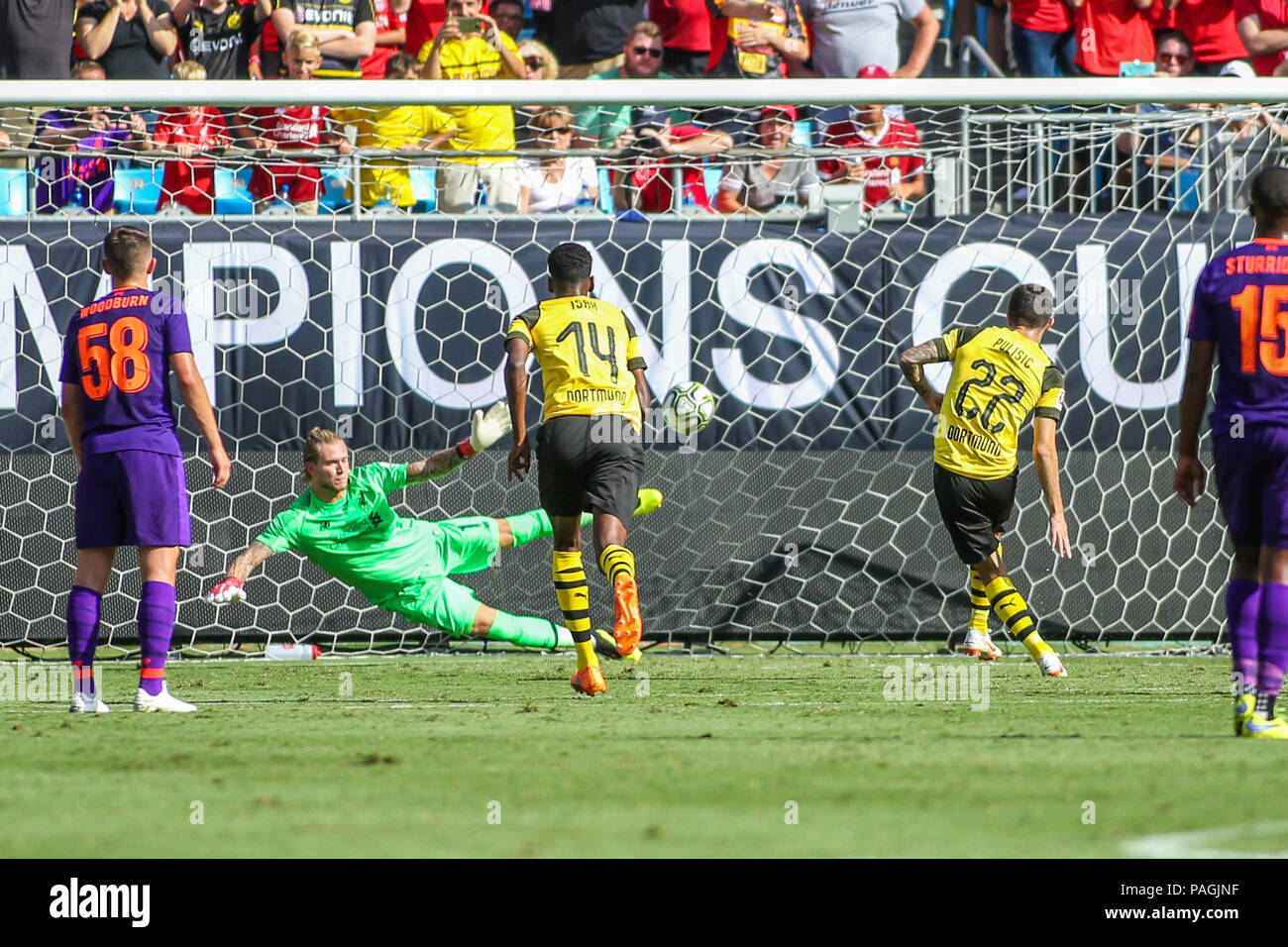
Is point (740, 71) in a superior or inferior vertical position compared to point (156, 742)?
superior

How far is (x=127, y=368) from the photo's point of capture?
5938mm

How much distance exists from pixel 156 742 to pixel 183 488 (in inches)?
53.0

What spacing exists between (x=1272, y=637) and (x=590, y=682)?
2693mm

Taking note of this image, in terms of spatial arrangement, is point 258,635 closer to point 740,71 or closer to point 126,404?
point 126,404

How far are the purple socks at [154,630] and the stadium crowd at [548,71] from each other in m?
3.78

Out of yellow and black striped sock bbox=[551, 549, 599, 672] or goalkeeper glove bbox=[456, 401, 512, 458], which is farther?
goalkeeper glove bbox=[456, 401, 512, 458]

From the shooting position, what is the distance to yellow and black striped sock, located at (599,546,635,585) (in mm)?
6441

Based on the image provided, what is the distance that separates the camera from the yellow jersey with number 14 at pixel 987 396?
7812 mm

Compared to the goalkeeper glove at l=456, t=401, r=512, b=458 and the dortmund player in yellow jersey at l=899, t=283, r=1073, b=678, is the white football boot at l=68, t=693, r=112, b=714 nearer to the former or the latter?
the goalkeeper glove at l=456, t=401, r=512, b=458

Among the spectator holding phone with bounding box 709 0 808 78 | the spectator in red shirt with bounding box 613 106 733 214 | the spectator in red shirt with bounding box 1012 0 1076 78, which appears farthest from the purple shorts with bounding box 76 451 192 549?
the spectator in red shirt with bounding box 1012 0 1076 78

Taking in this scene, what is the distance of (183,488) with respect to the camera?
6.04 metres

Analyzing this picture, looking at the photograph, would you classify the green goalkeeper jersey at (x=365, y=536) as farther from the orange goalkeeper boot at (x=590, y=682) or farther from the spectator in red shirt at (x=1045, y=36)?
the spectator in red shirt at (x=1045, y=36)

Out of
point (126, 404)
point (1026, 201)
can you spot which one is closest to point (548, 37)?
point (1026, 201)

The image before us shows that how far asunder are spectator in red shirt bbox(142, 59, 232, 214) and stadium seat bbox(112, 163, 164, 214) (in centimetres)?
9
